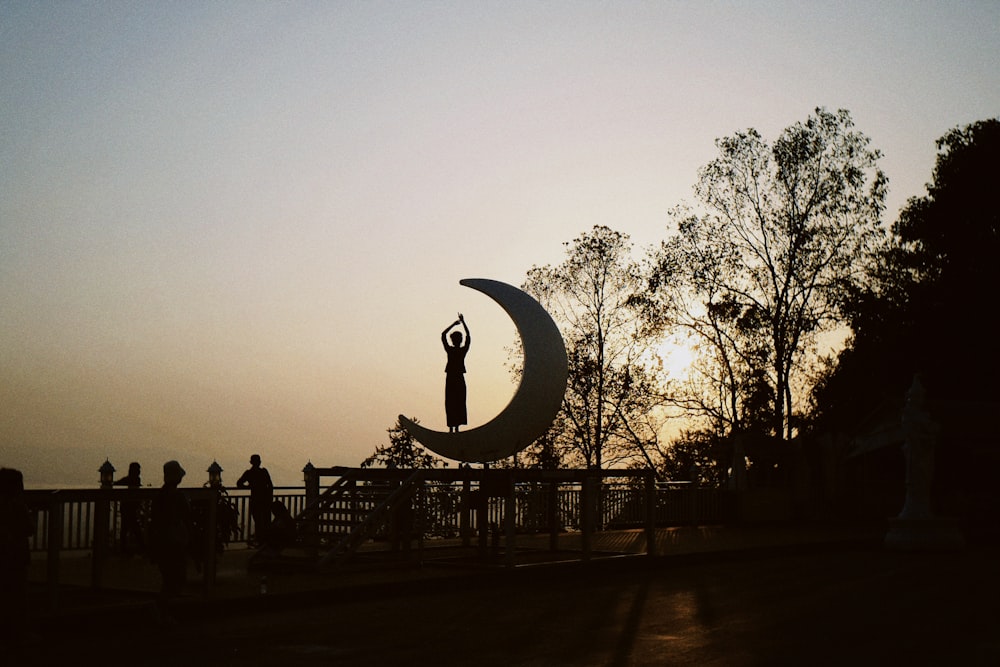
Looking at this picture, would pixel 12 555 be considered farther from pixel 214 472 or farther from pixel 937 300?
pixel 937 300

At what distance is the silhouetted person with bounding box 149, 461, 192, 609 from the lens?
12258 millimetres

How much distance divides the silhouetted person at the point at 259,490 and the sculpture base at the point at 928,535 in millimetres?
13615

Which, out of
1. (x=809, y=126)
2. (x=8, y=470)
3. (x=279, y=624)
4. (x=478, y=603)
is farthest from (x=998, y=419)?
(x=8, y=470)

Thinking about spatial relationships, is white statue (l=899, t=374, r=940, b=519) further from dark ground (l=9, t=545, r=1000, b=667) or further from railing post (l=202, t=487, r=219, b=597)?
railing post (l=202, t=487, r=219, b=597)

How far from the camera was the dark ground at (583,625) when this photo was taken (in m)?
9.51

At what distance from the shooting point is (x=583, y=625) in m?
11.8

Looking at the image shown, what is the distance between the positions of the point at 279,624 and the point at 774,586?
7.72 metres

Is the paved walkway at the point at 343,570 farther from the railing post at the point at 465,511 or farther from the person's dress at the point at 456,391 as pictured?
the person's dress at the point at 456,391

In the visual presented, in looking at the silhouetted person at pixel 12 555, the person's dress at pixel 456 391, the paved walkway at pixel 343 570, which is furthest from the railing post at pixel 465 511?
the silhouetted person at pixel 12 555

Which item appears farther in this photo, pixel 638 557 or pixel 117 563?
pixel 638 557

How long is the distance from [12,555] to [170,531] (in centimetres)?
315

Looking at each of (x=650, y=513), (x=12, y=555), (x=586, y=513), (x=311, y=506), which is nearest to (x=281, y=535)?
(x=311, y=506)

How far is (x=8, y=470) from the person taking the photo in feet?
30.8

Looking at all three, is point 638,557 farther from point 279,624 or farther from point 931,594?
point 279,624
